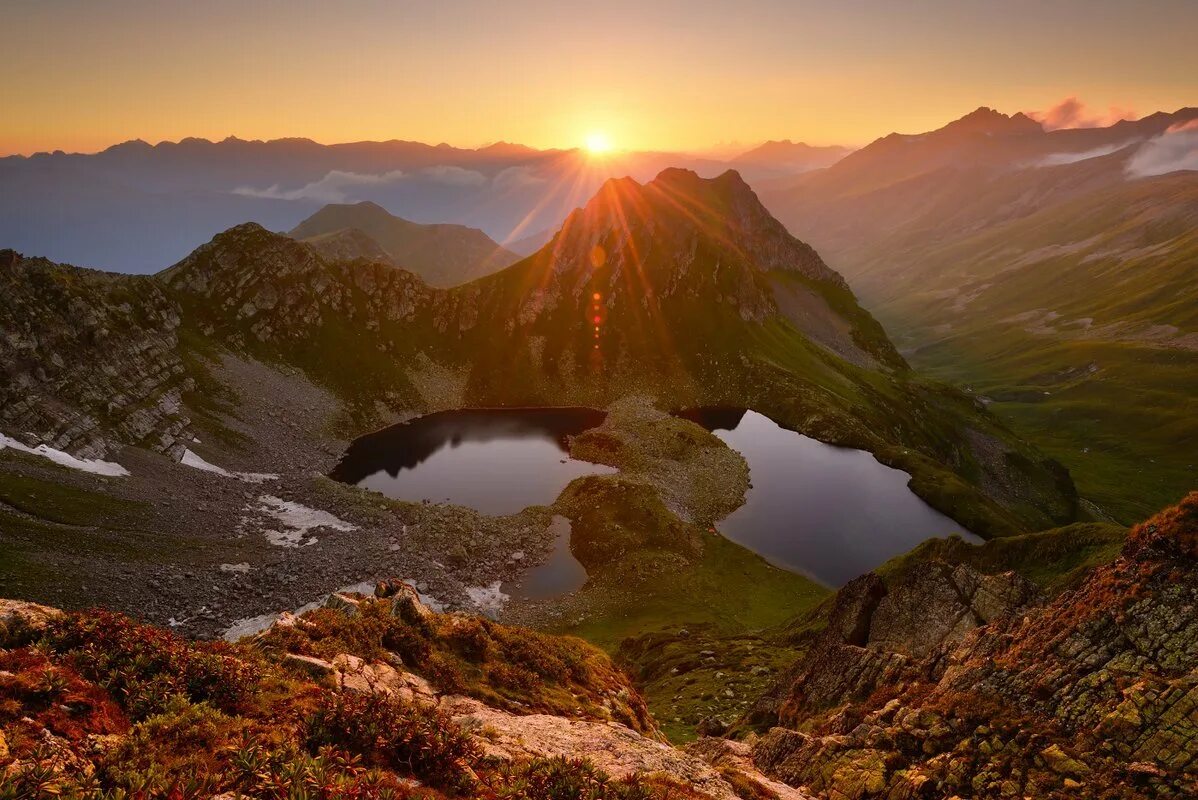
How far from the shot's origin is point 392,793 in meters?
9.55

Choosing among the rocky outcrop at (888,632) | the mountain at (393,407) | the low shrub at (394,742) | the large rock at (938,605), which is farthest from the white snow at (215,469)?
the large rock at (938,605)

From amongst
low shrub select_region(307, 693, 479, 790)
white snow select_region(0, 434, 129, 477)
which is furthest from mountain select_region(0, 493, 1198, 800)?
white snow select_region(0, 434, 129, 477)

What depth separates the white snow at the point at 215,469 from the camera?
306 feet

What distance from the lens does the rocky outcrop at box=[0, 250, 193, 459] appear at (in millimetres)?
80188

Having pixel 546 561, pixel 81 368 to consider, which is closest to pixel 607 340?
pixel 546 561

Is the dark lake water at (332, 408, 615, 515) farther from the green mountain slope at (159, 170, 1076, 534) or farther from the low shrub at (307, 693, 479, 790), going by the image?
the low shrub at (307, 693, 479, 790)

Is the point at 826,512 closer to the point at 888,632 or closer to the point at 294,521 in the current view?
the point at 888,632

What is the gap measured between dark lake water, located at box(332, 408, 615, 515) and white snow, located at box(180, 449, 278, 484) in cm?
1422

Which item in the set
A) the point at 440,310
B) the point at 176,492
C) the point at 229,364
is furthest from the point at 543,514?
the point at 440,310

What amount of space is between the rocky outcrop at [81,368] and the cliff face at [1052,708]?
337 ft

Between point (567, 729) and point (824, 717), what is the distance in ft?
45.7

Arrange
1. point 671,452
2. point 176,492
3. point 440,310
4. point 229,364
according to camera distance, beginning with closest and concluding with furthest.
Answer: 1. point 176,492
2. point 671,452
3. point 229,364
4. point 440,310

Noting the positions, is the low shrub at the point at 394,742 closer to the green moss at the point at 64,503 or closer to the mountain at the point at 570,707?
the mountain at the point at 570,707

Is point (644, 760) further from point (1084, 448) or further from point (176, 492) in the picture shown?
point (1084, 448)
